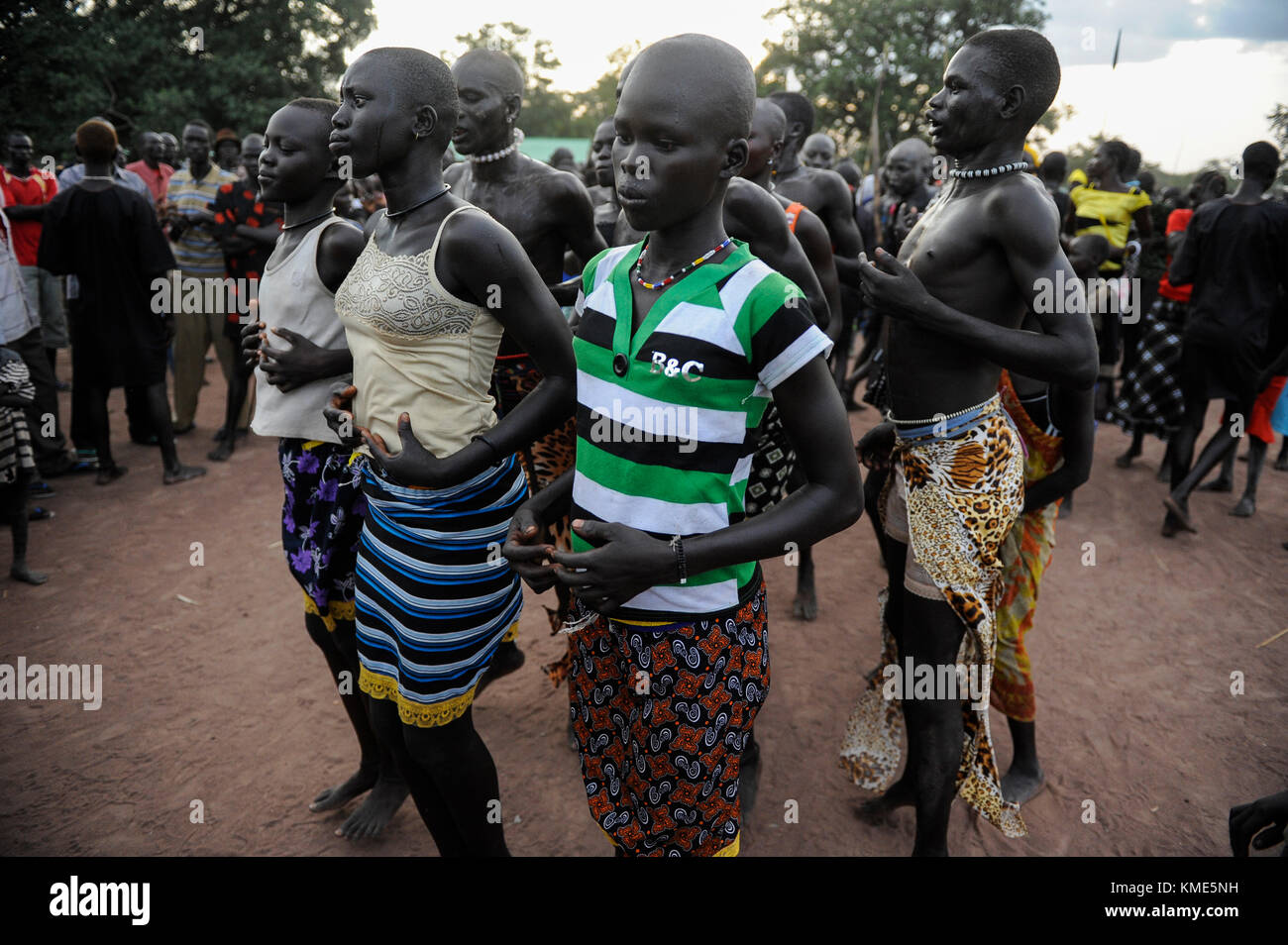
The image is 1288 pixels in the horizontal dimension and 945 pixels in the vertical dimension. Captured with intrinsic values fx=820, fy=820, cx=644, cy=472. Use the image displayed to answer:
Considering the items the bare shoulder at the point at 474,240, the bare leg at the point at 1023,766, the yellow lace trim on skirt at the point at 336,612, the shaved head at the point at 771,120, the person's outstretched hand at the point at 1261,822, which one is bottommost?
the bare leg at the point at 1023,766

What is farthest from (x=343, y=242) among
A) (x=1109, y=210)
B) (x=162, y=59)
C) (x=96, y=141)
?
(x=162, y=59)

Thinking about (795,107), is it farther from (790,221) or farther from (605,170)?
(790,221)

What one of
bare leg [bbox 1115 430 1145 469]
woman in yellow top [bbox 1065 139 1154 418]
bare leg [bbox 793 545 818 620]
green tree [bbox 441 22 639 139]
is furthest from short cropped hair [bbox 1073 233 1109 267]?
green tree [bbox 441 22 639 139]

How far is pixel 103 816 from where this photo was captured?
2869mm

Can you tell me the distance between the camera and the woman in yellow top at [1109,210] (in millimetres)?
6621

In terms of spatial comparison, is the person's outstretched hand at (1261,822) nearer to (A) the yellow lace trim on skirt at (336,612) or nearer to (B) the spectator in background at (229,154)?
(A) the yellow lace trim on skirt at (336,612)

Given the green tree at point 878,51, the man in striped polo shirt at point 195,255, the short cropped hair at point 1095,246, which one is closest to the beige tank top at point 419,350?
the short cropped hair at point 1095,246

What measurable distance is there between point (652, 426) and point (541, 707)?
7.65ft

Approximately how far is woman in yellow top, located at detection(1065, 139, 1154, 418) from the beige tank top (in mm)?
6161

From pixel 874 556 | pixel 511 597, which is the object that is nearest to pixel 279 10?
pixel 874 556

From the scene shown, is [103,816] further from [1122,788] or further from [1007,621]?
[1122,788]

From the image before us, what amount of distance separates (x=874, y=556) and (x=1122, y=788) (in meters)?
2.25

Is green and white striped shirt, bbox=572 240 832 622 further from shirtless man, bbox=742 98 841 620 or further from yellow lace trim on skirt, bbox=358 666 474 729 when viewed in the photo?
shirtless man, bbox=742 98 841 620
